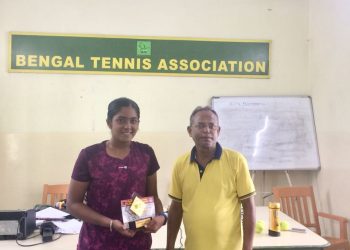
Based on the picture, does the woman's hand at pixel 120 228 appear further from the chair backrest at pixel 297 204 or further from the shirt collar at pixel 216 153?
the chair backrest at pixel 297 204

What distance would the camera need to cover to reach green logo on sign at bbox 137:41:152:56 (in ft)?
12.2

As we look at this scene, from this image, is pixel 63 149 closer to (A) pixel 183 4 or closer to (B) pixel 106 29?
(B) pixel 106 29

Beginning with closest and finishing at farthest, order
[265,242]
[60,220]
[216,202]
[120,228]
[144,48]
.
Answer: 1. [120,228]
2. [216,202]
3. [265,242]
4. [60,220]
5. [144,48]

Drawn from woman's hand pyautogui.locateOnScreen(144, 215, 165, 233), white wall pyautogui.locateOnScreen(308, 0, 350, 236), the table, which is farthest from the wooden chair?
woman's hand pyautogui.locateOnScreen(144, 215, 165, 233)

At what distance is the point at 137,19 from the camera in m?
3.73

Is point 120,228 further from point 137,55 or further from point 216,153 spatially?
point 137,55

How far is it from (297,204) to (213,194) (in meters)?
2.23

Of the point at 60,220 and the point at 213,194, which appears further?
the point at 60,220

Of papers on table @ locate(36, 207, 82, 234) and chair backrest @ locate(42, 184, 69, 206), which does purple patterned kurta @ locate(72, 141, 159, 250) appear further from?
chair backrest @ locate(42, 184, 69, 206)

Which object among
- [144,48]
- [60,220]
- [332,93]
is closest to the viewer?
[60,220]

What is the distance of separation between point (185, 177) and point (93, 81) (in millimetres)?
2442

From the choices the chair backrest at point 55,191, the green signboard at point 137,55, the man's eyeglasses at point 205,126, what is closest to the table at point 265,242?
the man's eyeglasses at point 205,126

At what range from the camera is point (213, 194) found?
1.54 meters

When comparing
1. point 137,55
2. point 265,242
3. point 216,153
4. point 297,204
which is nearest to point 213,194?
point 216,153
